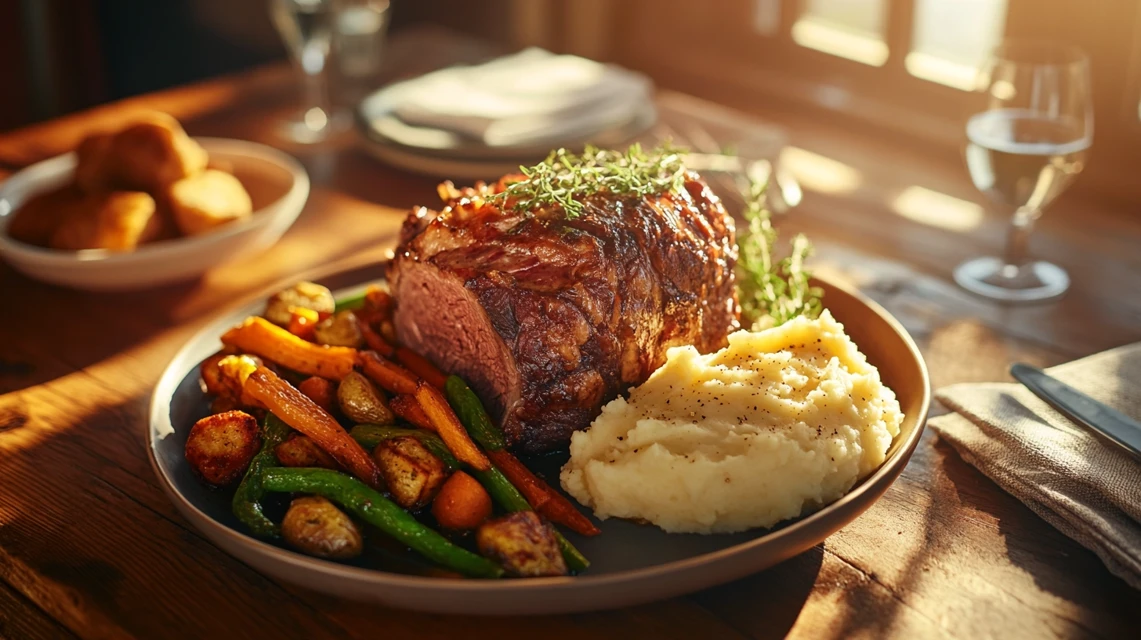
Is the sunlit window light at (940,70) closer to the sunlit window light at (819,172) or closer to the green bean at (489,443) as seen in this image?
the sunlit window light at (819,172)

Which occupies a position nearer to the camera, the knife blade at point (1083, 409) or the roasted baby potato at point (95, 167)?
the knife blade at point (1083, 409)

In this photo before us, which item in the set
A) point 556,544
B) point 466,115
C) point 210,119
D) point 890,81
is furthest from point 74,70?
point 556,544

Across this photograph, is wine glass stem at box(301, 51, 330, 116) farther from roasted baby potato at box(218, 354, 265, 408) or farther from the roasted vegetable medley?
roasted baby potato at box(218, 354, 265, 408)

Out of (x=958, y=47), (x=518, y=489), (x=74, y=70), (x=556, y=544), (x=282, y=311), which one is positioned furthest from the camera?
(x=74, y=70)

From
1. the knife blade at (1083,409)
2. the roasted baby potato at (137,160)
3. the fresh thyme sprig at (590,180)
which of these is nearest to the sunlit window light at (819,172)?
the fresh thyme sprig at (590,180)

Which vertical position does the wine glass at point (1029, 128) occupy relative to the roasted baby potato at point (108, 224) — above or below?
above

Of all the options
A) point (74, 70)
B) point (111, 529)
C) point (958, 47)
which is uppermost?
point (958, 47)

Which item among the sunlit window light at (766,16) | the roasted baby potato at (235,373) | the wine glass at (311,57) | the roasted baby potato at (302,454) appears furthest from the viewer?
the sunlit window light at (766,16)

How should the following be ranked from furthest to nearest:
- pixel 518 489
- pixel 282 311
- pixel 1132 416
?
pixel 282 311
pixel 1132 416
pixel 518 489

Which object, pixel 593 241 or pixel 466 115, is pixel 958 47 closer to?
pixel 466 115
